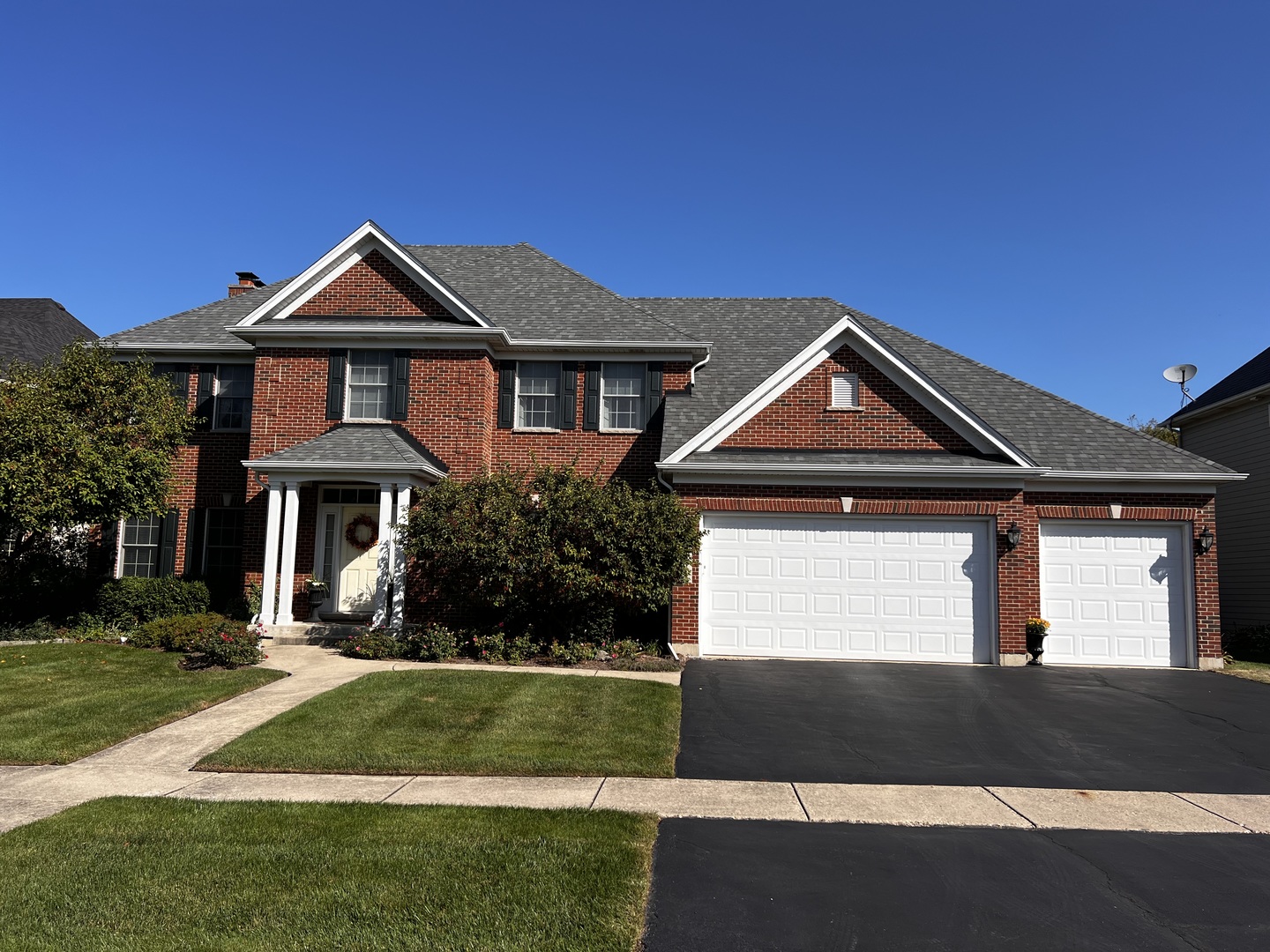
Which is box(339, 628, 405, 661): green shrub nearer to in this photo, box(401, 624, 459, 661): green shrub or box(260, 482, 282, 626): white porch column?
box(401, 624, 459, 661): green shrub

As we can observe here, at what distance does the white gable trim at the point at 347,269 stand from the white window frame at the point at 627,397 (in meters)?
2.59

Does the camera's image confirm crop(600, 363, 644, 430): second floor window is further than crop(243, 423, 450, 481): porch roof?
Yes

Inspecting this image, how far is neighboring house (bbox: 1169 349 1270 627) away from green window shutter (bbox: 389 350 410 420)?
1910 centimetres

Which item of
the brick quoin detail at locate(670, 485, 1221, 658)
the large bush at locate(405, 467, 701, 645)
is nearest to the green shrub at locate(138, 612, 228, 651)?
the large bush at locate(405, 467, 701, 645)

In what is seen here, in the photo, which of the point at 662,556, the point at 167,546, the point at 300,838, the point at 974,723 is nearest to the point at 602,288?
the point at 662,556

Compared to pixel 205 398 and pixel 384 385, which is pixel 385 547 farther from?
pixel 205 398

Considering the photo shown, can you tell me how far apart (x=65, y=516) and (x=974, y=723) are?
49.9 feet

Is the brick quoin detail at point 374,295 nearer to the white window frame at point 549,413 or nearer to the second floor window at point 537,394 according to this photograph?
the white window frame at point 549,413

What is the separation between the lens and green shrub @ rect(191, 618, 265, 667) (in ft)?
40.6

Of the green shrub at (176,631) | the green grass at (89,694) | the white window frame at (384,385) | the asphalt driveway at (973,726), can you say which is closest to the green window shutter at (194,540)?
the green shrub at (176,631)

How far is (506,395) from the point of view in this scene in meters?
17.4

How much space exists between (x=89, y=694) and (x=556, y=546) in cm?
675

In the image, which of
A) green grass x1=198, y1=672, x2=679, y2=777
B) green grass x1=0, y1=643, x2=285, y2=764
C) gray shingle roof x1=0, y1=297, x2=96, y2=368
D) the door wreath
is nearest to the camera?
green grass x1=198, y1=672, x2=679, y2=777

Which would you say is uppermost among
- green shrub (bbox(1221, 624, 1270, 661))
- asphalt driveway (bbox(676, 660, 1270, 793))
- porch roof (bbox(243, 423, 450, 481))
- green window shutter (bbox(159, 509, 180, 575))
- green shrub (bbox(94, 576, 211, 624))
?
porch roof (bbox(243, 423, 450, 481))
